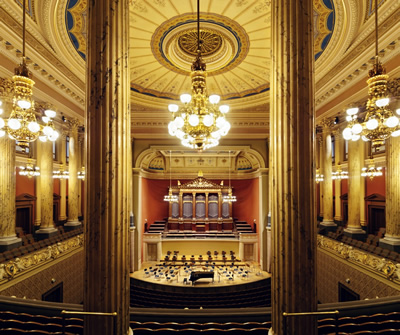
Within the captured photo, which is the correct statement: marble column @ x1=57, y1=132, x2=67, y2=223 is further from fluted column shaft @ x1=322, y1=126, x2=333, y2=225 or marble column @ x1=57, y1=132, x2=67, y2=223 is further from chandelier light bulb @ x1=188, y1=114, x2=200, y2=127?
fluted column shaft @ x1=322, y1=126, x2=333, y2=225

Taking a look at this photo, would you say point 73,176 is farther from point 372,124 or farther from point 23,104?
point 372,124

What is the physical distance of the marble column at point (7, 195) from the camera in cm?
562

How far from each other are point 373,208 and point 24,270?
1143 centimetres

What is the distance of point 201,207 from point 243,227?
3006mm

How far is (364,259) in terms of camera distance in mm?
6141

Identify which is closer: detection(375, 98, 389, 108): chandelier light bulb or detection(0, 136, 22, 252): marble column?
detection(375, 98, 389, 108): chandelier light bulb

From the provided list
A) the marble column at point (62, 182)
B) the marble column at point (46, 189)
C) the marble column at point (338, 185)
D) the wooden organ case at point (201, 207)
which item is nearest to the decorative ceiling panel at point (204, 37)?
the marble column at point (46, 189)

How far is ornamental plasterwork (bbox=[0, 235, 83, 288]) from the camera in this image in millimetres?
5121

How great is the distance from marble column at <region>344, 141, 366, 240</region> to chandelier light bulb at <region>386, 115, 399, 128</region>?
4908 millimetres

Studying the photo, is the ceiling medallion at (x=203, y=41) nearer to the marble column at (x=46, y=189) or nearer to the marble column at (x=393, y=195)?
the marble column at (x=393, y=195)

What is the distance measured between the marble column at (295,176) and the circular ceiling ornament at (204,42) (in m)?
3.50

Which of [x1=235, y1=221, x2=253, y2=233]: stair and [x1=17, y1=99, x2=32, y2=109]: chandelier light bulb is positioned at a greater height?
[x1=17, y1=99, x2=32, y2=109]: chandelier light bulb

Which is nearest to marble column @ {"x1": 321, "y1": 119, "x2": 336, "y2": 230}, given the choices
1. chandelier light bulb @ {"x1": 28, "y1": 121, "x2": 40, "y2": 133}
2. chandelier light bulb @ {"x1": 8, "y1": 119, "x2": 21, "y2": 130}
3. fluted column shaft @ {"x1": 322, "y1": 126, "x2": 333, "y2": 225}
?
fluted column shaft @ {"x1": 322, "y1": 126, "x2": 333, "y2": 225}

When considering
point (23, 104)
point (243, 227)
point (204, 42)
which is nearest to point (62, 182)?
point (23, 104)
